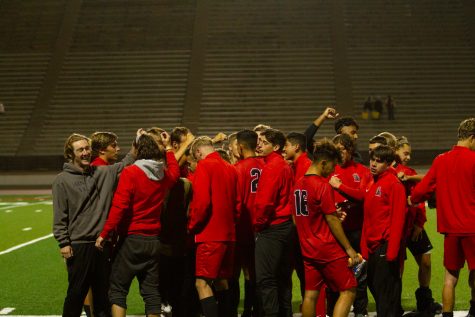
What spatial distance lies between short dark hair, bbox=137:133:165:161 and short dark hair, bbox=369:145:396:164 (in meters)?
2.02

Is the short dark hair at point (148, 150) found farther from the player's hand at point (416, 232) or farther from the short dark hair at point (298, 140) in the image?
the player's hand at point (416, 232)

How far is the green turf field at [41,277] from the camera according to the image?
8641mm

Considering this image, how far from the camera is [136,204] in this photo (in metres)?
6.54

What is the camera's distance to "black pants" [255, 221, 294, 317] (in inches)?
270

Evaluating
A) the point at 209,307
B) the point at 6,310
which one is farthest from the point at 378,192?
the point at 6,310

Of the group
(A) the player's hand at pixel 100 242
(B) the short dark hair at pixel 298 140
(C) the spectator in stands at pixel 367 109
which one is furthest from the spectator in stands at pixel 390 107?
(A) the player's hand at pixel 100 242

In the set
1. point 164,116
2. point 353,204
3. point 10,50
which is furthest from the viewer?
point 10,50

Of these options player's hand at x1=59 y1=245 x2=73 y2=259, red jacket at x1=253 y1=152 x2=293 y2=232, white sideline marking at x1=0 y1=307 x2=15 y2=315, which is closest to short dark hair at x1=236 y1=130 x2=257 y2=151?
red jacket at x1=253 y1=152 x2=293 y2=232

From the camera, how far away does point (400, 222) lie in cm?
665

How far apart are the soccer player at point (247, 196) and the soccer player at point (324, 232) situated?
902 mm

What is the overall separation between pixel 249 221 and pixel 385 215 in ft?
4.58

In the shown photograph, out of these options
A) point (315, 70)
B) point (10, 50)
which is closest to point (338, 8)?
point (315, 70)

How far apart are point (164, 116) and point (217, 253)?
3029cm

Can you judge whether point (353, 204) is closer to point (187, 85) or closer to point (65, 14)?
point (187, 85)
